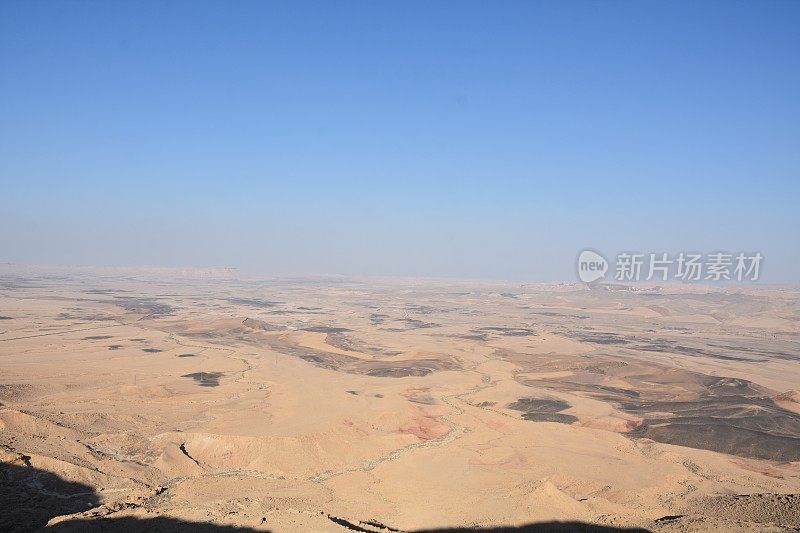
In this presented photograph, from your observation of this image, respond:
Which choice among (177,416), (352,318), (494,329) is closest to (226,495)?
(177,416)

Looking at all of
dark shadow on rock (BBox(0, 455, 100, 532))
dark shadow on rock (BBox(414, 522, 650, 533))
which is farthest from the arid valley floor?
dark shadow on rock (BBox(414, 522, 650, 533))

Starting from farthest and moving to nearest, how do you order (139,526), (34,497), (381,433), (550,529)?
(381,433) → (34,497) → (550,529) → (139,526)

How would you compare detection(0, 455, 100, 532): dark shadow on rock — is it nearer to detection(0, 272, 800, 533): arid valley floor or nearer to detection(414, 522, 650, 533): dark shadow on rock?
detection(0, 272, 800, 533): arid valley floor

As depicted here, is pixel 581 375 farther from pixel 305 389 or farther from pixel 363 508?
pixel 363 508

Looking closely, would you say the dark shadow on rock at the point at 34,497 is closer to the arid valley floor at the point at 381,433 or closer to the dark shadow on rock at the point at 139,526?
the arid valley floor at the point at 381,433

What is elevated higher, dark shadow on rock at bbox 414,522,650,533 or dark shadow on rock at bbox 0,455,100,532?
dark shadow on rock at bbox 414,522,650,533

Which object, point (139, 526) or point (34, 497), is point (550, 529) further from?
point (34, 497)

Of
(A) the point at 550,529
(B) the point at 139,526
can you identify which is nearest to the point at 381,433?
(A) the point at 550,529

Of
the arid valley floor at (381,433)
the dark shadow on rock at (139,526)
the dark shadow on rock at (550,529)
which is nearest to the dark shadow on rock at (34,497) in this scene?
the arid valley floor at (381,433)
